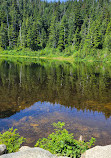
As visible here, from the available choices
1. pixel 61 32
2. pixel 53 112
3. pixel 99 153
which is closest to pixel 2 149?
pixel 99 153

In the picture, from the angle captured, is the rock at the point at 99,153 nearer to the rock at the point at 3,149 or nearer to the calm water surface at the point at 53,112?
the calm water surface at the point at 53,112

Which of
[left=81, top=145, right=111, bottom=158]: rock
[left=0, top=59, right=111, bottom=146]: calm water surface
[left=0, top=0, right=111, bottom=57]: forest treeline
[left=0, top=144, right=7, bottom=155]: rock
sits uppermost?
[left=0, top=0, right=111, bottom=57]: forest treeline

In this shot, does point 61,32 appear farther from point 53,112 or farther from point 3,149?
point 3,149

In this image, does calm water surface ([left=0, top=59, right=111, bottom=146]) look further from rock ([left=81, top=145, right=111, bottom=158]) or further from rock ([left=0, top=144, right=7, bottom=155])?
rock ([left=81, top=145, right=111, bottom=158])

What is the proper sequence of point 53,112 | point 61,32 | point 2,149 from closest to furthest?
point 2,149 → point 53,112 → point 61,32

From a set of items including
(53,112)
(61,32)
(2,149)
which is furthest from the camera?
(61,32)

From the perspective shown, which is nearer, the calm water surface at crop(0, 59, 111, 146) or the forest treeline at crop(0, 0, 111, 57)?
the calm water surface at crop(0, 59, 111, 146)

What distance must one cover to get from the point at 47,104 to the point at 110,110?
4.62 metres

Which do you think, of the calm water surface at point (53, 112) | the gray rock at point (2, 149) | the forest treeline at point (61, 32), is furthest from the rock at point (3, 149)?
the forest treeline at point (61, 32)

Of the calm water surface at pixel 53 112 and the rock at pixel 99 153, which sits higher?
the rock at pixel 99 153

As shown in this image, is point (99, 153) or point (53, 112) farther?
point (53, 112)

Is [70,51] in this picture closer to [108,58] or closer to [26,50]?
[108,58]

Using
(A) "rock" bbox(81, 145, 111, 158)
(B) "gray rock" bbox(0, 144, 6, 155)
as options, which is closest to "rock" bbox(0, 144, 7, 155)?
(B) "gray rock" bbox(0, 144, 6, 155)

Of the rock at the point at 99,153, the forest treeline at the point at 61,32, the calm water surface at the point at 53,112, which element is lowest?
the calm water surface at the point at 53,112
